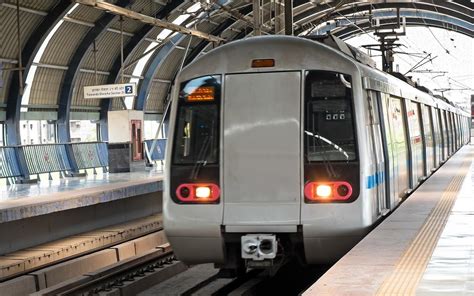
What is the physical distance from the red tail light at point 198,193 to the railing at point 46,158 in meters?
16.4

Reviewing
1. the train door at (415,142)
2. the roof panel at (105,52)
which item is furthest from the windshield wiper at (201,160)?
the roof panel at (105,52)

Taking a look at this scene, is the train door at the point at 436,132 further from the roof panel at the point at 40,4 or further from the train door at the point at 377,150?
the roof panel at the point at 40,4

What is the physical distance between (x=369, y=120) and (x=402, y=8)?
39.4 metres

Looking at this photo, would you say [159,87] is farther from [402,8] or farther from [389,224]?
[389,224]

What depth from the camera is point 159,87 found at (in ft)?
121

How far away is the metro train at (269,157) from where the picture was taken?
27.1ft

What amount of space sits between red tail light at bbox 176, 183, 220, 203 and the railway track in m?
2.21

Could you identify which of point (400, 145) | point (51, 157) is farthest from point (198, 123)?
point (51, 157)

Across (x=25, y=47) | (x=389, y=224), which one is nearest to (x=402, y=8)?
(x=25, y=47)

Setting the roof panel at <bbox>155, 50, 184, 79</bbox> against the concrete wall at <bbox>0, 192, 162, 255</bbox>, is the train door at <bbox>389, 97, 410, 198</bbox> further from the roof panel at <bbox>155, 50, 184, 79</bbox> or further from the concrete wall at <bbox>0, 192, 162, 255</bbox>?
the roof panel at <bbox>155, 50, 184, 79</bbox>

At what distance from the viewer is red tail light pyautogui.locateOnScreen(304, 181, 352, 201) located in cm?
830

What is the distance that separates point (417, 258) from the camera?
7.19 meters

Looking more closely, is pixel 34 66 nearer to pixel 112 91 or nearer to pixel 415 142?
pixel 112 91

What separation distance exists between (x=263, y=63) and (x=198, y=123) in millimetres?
974
